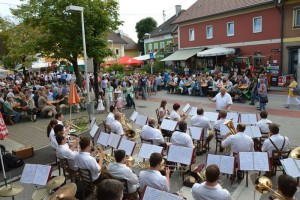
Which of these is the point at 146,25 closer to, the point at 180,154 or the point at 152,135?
the point at 152,135

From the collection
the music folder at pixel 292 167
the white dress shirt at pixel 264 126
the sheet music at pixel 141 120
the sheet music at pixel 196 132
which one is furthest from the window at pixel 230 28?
the music folder at pixel 292 167

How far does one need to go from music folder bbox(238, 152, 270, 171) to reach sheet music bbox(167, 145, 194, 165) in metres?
1.16

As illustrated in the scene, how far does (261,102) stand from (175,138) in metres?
9.03

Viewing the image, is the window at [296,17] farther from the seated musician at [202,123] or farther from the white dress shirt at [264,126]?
the seated musician at [202,123]

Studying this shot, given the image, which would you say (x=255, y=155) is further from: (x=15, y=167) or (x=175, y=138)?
(x=15, y=167)

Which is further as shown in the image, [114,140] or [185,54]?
Result: [185,54]

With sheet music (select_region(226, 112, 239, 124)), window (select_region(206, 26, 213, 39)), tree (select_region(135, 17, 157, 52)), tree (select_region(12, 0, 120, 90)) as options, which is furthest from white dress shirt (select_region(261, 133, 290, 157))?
tree (select_region(135, 17, 157, 52))

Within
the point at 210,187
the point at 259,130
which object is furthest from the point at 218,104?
the point at 210,187

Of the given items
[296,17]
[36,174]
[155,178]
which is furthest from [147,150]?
[296,17]

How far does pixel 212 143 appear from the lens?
10625mm

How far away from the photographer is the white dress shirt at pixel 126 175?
573cm

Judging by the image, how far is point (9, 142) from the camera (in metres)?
11.9

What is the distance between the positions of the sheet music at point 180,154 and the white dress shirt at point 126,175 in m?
1.37

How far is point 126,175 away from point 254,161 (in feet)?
9.39
